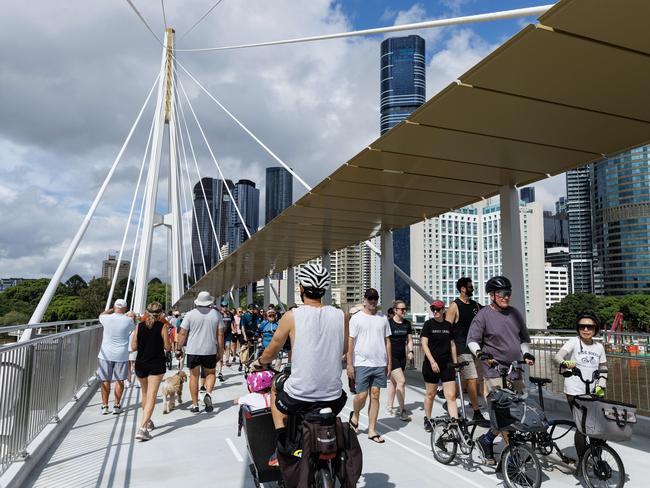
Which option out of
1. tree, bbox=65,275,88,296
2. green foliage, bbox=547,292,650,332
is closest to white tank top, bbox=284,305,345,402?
green foliage, bbox=547,292,650,332

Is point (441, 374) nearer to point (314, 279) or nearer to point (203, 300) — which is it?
point (314, 279)

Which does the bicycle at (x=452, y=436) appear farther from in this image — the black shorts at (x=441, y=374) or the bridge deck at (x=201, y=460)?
the black shorts at (x=441, y=374)

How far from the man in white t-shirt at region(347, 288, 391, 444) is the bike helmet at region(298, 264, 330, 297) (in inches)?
105

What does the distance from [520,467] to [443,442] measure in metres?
1.08

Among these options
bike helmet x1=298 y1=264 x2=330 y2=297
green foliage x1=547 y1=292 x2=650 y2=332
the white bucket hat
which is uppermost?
bike helmet x1=298 y1=264 x2=330 y2=297

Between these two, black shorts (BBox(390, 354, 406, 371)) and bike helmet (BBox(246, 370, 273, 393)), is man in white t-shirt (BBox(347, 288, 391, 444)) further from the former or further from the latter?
bike helmet (BBox(246, 370, 273, 393))

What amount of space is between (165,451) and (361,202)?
21.4 feet

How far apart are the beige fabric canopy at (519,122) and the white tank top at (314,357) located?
301 centimetres

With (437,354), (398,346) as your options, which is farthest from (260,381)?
(398,346)

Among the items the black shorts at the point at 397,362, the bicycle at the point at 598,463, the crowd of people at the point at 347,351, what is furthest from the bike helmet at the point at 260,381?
the black shorts at the point at 397,362

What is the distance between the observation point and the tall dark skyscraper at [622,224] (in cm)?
12975

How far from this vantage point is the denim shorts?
6242mm

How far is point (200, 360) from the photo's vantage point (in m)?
8.05

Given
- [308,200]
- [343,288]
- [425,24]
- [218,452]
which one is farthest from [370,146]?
[343,288]
